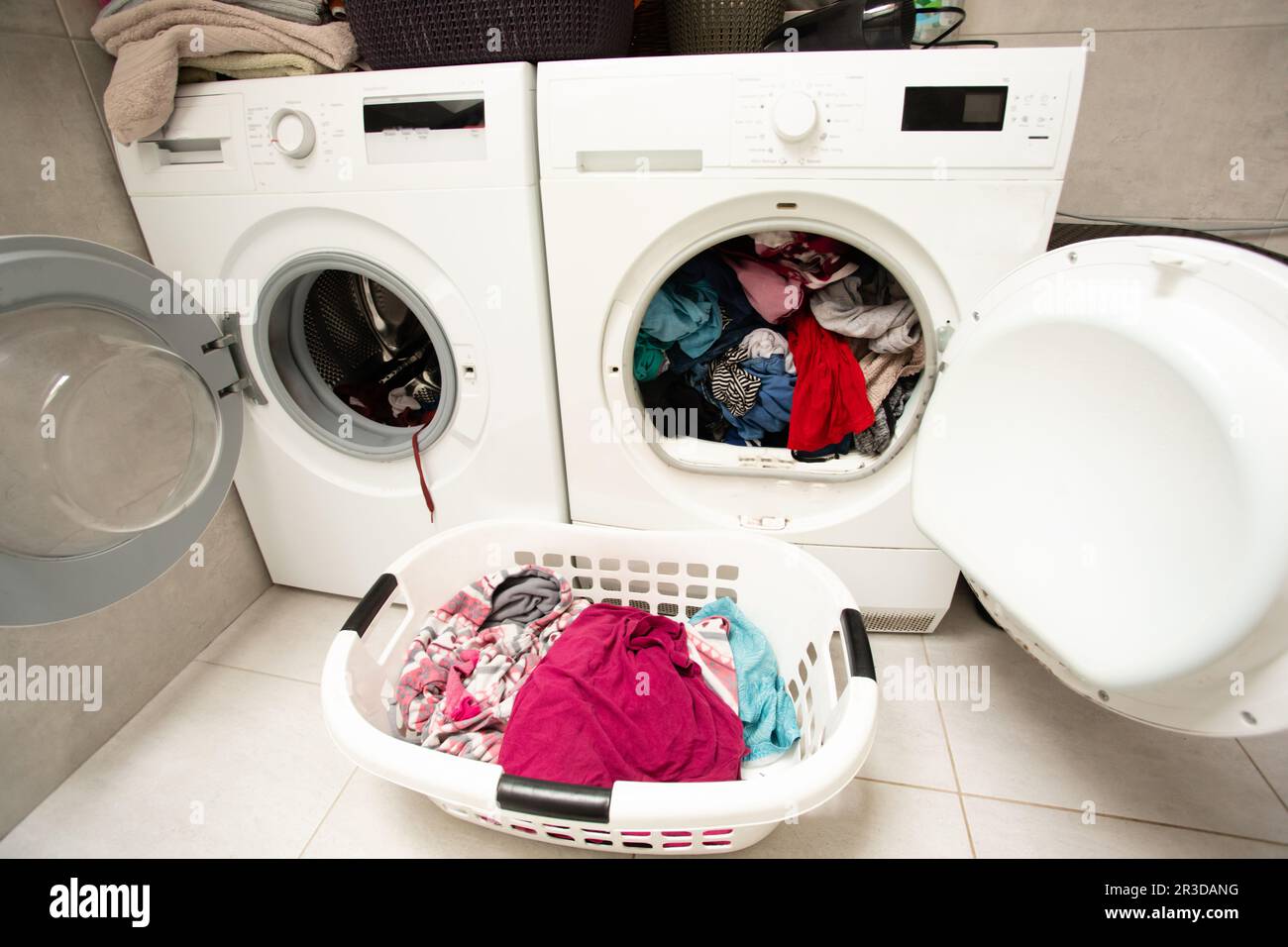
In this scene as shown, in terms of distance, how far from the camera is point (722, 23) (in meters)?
0.85

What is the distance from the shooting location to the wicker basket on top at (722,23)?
2.77 ft

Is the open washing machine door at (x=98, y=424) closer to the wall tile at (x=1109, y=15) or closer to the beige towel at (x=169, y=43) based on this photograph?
the beige towel at (x=169, y=43)

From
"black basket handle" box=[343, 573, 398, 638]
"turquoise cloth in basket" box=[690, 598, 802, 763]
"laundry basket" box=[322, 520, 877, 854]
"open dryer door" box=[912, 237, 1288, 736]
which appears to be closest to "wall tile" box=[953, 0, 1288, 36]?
"open dryer door" box=[912, 237, 1288, 736]

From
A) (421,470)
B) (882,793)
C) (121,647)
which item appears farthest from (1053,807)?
(121,647)

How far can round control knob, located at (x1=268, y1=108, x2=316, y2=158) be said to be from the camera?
0.78 m

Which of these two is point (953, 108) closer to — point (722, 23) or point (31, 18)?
point (722, 23)

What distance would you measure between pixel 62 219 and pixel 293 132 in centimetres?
38

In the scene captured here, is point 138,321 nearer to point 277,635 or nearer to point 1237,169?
point 277,635

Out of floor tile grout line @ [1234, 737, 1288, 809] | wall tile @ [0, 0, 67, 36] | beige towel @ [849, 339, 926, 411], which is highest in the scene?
wall tile @ [0, 0, 67, 36]

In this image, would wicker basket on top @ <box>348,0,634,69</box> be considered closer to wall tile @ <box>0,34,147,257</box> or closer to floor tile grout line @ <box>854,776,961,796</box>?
wall tile @ <box>0,34,147,257</box>

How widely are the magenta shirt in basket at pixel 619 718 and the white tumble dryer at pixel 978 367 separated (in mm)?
243

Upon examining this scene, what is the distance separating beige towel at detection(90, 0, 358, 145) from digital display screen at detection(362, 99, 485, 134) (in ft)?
0.44
